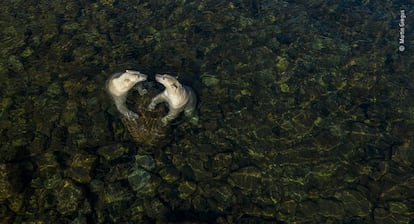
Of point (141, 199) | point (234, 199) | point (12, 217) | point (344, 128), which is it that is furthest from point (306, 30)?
point (12, 217)

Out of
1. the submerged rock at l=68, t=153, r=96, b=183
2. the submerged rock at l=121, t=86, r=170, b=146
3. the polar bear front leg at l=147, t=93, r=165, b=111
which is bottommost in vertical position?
the submerged rock at l=68, t=153, r=96, b=183

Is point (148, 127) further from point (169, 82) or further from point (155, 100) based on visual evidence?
point (169, 82)

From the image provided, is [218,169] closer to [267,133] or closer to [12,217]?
[267,133]
